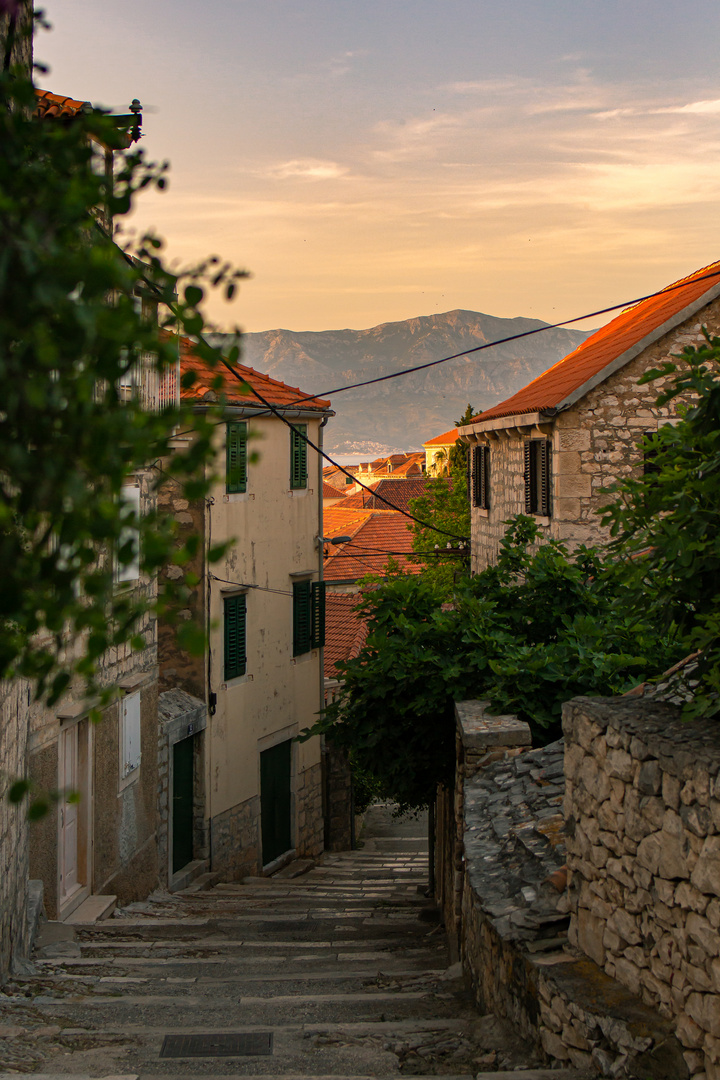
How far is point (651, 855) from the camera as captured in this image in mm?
4293

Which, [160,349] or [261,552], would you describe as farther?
[261,552]

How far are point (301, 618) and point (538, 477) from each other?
6.38 meters

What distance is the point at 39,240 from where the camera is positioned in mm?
1804

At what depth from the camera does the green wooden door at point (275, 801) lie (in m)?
18.1

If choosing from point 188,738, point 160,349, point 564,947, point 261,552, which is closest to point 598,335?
point 261,552

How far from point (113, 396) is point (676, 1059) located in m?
A: 3.70

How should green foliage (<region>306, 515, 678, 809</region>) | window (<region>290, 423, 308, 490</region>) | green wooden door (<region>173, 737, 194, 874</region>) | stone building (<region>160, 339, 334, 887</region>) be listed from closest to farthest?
green foliage (<region>306, 515, 678, 809</region>) < green wooden door (<region>173, 737, 194, 874</region>) < stone building (<region>160, 339, 334, 887</region>) < window (<region>290, 423, 308, 490</region>)

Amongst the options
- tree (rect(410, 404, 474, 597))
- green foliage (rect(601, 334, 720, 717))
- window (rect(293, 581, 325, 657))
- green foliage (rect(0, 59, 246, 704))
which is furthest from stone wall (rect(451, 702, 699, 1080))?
tree (rect(410, 404, 474, 597))

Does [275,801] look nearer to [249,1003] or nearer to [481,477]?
[481,477]

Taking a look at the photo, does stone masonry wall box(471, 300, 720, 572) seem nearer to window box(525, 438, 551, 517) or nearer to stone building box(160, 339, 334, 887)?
window box(525, 438, 551, 517)

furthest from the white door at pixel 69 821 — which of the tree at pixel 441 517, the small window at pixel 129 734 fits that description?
the tree at pixel 441 517

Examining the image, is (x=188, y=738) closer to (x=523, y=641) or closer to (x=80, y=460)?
(x=523, y=641)

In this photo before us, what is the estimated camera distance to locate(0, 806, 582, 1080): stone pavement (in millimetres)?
5195

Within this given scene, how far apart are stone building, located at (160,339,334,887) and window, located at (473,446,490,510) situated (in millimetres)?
3231
